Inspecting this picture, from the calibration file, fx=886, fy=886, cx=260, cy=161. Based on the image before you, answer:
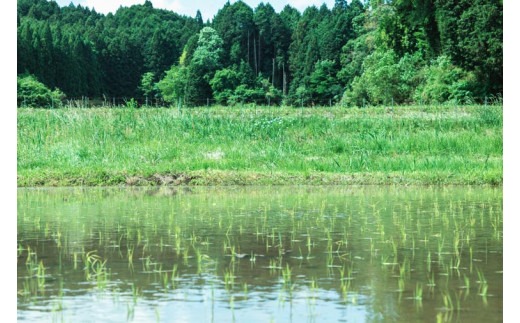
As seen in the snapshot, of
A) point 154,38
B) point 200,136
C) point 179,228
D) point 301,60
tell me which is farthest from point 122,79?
point 179,228

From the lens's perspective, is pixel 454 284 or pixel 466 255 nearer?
pixel 454 284

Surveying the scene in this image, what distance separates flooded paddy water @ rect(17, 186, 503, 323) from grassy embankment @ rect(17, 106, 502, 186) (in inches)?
118

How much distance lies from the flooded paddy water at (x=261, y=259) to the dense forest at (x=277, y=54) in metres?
18.3

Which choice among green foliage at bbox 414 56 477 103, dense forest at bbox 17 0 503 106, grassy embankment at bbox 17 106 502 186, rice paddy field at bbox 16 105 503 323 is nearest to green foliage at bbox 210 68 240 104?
dense forest at bbox 17 0 503 106

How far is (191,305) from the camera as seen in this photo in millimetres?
6566

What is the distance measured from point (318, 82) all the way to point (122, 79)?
37.5 meters

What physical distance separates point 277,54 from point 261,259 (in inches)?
4114

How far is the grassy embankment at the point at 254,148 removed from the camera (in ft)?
57.1

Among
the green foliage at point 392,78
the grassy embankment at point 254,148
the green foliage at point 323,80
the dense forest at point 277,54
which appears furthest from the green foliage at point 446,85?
the green foliage at point 323,80

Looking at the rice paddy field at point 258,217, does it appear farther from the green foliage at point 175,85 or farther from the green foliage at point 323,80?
the green foliage at point 175,85

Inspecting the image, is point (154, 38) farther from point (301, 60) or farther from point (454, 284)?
point (454, 284)

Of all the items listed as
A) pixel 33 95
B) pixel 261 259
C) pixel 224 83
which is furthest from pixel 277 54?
pixel 261 259

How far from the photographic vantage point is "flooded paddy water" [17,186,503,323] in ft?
21.2

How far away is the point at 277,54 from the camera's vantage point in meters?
112
